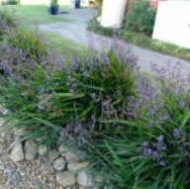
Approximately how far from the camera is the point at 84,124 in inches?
112

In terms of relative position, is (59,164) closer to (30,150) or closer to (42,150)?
(42,150)

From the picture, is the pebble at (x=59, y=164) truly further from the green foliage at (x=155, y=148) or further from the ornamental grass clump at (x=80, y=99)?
the green foliage at (x=155, y=148)

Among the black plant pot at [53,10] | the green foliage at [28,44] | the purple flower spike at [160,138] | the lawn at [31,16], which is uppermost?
the purple flower spike at [160,138]

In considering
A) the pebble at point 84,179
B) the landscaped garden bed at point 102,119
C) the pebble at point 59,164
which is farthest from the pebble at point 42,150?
the pebble at point 84,179

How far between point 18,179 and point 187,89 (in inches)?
51.8

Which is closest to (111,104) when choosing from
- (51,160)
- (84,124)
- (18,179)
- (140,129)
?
(84,124)

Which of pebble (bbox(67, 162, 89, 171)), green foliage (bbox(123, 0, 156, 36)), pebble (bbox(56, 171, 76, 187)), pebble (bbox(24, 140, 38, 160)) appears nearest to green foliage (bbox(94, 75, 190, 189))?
pebble (bbox(67, 162, 89, 171))

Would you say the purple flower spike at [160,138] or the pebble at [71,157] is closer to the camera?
the purple flower spike at [160,138]

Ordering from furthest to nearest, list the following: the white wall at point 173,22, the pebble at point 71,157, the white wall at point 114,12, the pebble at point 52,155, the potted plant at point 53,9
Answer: the potted plant at point 53,9
the white wall at point 114,12
the white wall at point 173,22
the pebble at point 52,155
the pebble at point 71,157

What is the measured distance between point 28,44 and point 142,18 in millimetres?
6698

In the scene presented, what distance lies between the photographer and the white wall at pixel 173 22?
9.38 meters

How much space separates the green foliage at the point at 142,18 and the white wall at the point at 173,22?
312 mm

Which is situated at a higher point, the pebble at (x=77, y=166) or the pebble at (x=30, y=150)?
the pebble at (x=77, y=166)

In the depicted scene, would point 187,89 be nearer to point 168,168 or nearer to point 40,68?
point 168,168
